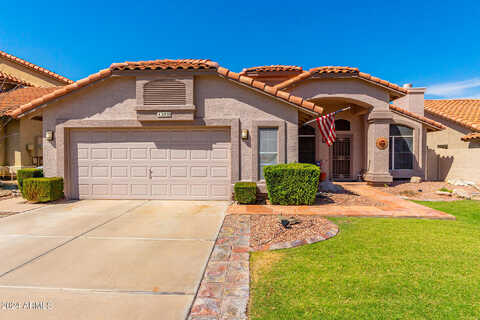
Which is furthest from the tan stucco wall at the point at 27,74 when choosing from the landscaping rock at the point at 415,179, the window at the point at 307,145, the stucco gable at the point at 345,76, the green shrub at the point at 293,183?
the landscaping rock at the point at 415,179

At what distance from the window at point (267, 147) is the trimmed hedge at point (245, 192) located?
2.28 feet

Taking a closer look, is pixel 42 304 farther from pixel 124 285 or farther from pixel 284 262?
pixel 284 262

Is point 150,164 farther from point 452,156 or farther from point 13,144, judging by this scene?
point 452,156

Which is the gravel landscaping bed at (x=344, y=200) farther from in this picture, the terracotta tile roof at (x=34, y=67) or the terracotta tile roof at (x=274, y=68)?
the terracotta tile roof at (x=34, y=67)

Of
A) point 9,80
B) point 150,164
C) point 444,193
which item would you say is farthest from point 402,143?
point 9,80

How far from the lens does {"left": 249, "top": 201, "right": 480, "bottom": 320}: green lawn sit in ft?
8.59

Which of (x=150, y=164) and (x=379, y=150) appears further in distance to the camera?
(x=379, y=150)

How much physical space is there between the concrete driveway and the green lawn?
3.56 feet

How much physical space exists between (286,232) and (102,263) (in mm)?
3398

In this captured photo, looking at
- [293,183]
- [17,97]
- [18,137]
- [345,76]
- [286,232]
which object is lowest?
[286,232]

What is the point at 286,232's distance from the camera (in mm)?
4957

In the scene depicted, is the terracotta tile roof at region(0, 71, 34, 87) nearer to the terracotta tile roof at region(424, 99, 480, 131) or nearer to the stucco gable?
the stucco gable

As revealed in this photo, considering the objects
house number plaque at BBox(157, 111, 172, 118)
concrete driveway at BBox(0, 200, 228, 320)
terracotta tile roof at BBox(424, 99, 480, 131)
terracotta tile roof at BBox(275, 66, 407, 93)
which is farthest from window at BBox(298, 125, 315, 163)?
terracotta tile roof at BBox(424, 99, 480, 131)

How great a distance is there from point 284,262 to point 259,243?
0.82 meters
